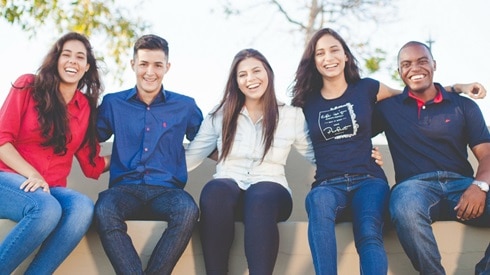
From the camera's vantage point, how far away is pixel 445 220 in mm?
2992

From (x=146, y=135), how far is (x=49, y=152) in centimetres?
49

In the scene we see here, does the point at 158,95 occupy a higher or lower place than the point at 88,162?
higher

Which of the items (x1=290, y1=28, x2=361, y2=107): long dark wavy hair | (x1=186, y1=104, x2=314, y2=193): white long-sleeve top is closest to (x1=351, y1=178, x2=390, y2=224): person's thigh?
(x1=186, y1=104, x2=314, y2=193): white long-sleeve top

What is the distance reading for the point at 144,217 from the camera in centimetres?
301

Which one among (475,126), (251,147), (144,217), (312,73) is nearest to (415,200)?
(475,126)

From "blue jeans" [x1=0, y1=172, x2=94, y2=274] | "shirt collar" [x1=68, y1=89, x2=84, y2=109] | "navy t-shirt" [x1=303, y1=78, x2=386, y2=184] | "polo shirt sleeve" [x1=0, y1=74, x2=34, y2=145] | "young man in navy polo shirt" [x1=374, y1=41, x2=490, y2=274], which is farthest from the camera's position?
"shirt collar" [x1=68, y1=89, x2=84, y2=109]

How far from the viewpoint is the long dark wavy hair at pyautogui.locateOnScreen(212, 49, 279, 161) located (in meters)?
3.14

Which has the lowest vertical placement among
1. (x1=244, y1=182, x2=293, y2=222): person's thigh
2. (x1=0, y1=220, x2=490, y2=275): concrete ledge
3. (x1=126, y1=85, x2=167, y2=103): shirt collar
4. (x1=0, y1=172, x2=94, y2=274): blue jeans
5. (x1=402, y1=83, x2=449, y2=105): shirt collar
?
(x1=0, y1=220, x2=490, y2=275): concrete ledge

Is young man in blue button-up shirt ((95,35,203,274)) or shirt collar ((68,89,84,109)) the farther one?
shirt collar ((68,89,84,109))

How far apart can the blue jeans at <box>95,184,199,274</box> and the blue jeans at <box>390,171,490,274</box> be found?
94cm

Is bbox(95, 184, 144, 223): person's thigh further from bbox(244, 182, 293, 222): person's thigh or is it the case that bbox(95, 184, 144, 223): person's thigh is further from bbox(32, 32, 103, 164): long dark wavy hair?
bbox(244, 182, 293, 222): person's thigh

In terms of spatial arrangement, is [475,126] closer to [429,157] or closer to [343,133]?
[429,157]

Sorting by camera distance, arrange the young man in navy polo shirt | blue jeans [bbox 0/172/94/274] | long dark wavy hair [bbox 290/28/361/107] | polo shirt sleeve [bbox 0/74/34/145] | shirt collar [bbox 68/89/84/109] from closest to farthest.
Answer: blue jeans [bbox 0/172/94/274] < the young man in navy polo shirt < polo shirt sleeve [bbox 0/74/34/145] < shirt collar [bbox 68/89/84/109] < long dark wavy hair [bbox 290/28/361/107]

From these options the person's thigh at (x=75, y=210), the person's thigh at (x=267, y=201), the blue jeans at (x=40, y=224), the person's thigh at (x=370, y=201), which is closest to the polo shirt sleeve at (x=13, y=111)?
the blue jeans at (x=40, y=224)
